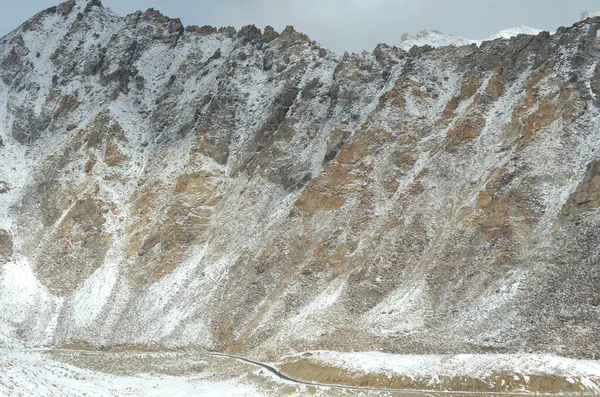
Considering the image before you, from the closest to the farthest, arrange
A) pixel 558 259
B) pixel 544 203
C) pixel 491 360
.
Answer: pixel 491 360 → pixel 558 259 → pixel 544 203

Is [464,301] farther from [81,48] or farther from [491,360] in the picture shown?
[81,48]

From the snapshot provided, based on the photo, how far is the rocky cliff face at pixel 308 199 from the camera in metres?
43.3

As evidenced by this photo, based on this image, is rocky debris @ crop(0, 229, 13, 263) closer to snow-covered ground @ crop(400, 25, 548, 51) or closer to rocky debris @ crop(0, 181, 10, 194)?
rocky debris @ crop(0, 181, 10, 194)

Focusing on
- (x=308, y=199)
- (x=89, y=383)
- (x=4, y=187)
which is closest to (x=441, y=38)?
(x=308, y=199)

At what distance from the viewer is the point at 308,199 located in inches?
2411

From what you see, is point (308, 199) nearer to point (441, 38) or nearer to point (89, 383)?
point (89, 383)

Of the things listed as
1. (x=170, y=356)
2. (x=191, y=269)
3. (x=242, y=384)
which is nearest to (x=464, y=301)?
(x=242, y=384)

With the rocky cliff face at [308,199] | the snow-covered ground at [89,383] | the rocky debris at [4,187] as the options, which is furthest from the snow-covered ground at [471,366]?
the rocky debris at [4,187]

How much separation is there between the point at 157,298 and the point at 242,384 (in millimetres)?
23685

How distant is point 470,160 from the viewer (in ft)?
187

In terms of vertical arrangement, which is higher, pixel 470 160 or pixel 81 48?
pixel 81 48

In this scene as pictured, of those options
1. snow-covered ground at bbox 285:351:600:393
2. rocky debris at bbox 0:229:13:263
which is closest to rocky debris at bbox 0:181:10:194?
rocky debris at bbox 0:229:13:263

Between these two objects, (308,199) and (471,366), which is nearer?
(471,366)

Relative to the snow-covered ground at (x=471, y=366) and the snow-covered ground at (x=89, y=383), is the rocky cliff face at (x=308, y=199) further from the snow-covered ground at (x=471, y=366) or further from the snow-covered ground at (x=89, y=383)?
the snow-covered ground at (x=89, y=383)
